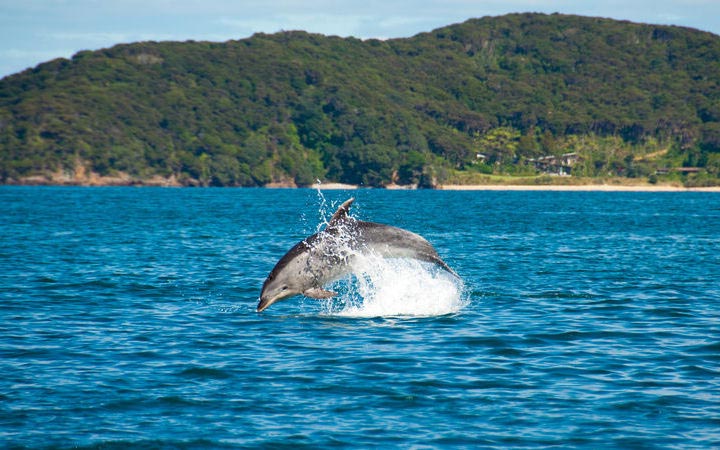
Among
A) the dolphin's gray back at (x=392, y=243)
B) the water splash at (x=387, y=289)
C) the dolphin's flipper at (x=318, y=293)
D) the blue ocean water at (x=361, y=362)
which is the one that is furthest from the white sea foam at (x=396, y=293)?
the dolphin's flipper at (x=318, y=293)

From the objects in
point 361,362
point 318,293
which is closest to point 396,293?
point 318,293

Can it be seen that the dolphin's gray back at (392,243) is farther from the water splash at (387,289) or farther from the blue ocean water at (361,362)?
the blue ocean water at (361,362)

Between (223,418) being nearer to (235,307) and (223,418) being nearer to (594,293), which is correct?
(235,307)

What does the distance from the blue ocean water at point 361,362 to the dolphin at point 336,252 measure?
3.33ft

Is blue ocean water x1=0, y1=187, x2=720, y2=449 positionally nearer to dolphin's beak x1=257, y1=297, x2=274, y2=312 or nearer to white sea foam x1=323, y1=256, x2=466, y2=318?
white sea foam x1=323, y1=256, x2=466, y2=318

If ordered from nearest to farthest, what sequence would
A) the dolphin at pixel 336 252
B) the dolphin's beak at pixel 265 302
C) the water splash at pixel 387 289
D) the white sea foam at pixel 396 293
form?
the dolphin at pixel 336 252 → the water splash at pixel 387 289 → the dolphin's beak at pixel 265 302 → the white sea foam at pixel 396 293

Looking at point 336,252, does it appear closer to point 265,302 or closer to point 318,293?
point 318,293

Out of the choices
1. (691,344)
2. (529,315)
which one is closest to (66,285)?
(529,315)

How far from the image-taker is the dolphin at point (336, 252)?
19.3 metres

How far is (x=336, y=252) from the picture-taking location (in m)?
19.6

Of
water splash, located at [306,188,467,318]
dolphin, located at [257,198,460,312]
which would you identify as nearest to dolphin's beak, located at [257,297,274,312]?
dolphin, located at [257,198,460,312]

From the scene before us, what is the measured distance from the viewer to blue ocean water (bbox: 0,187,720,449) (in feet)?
39.6

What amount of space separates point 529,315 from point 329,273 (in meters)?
5.34

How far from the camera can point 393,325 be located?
1964 centimetres
